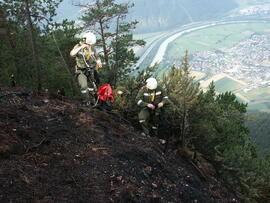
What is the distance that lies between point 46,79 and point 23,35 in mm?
2689

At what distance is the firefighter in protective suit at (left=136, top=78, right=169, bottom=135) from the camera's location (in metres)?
8.00

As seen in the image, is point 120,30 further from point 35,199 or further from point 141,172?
point 35,199

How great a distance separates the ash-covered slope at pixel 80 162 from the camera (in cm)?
439

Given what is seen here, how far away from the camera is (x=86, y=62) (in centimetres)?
812

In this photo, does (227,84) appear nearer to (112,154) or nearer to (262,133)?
(262,133)

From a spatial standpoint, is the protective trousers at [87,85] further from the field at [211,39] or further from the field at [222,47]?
the field at [211,39]

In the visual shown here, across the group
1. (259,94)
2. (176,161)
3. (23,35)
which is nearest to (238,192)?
(176,161)

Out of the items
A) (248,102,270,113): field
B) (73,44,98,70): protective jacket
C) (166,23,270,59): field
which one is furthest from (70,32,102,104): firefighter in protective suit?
(166,23,270,59): field

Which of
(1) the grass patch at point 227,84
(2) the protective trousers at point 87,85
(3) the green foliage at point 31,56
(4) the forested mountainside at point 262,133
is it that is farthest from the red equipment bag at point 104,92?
(1) the grass patch at point 227,84

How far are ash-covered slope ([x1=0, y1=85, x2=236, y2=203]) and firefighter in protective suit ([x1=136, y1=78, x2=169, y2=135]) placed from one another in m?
0.84

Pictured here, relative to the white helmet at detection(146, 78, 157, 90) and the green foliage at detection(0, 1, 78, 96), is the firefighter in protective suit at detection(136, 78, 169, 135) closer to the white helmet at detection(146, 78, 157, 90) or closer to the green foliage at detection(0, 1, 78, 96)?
the white helmet at detection(146, 78, 157, 90)

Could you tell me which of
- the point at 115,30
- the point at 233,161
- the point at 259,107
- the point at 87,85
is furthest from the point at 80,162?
the point at 259,107

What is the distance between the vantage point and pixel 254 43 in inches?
7136

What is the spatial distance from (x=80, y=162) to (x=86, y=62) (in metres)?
3.76
